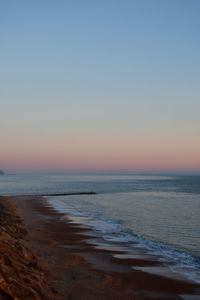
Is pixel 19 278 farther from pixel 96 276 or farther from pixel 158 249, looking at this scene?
pixel 158 249

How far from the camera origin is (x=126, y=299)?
13430 millimetres

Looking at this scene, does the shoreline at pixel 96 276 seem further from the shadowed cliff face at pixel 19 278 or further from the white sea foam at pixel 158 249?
the white sea foam at pixel 158 249

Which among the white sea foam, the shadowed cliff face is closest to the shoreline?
the shadowed cliff face

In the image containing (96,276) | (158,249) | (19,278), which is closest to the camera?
(19,278)

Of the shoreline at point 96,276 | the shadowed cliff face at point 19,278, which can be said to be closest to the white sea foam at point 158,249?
the shoreline at point 96,276

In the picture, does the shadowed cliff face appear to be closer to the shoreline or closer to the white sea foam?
the shoreline

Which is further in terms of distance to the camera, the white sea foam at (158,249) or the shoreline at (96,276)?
the white sea foam at (158,249)

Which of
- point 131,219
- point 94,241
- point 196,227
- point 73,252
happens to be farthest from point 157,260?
point 131,219

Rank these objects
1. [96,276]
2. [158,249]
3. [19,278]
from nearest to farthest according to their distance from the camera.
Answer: [19,278] → [96,276] → [158,249]

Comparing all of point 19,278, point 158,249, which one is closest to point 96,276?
point 19,278

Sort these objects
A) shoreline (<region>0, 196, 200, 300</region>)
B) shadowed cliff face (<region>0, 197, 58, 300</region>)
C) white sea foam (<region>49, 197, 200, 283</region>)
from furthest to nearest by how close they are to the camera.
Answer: white sea foam (<region>49, 197, 200, 283</region>) → shoreline (<region>0, 196, 200, 300</region>) → shadowed cliff face (<region>0, 197, 58, 300</region>)

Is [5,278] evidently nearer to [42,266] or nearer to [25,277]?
[25,277]

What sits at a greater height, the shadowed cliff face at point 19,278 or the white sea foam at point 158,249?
the shadowed cliff face at point 19,278

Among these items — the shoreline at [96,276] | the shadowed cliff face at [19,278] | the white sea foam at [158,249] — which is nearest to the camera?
the shadowed cliff face at [19,278]
